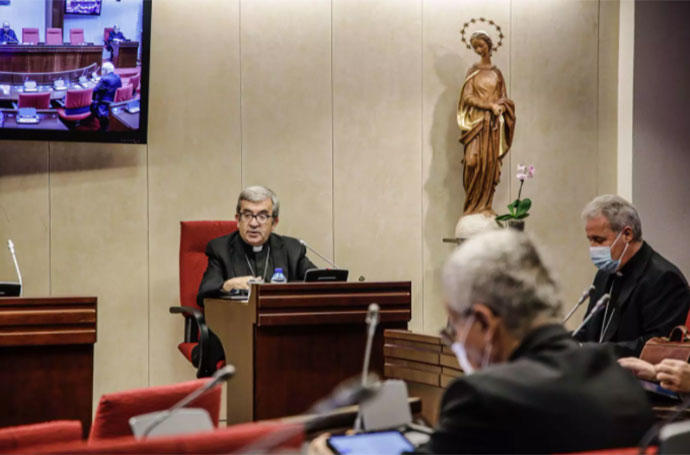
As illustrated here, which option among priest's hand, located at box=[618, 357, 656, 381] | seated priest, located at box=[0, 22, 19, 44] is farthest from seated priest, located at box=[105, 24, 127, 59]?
priest's hand, located at box=[618, 357, 656, 381]

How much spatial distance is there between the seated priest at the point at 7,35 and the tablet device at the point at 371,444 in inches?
151

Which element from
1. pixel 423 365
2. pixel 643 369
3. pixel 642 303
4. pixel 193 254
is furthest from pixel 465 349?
pixel 193 254

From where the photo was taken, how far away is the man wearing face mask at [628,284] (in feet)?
11.2

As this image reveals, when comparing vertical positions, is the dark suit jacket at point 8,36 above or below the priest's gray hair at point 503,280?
above

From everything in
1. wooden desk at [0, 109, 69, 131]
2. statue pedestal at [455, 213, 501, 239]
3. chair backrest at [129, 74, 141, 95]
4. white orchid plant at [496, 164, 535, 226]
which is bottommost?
statue pedestal at [455, 213, 501, 239]

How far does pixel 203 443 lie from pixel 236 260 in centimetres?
354

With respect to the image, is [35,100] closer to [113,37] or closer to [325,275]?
[113,37]

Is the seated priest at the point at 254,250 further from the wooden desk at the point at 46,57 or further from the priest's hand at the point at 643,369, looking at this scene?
the priest's hand at the point at 643,369

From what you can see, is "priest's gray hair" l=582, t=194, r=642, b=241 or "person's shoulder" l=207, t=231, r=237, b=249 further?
"person's shoulder" l=207, t=231, r=237, b=249

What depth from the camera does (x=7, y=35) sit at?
15.8 feet

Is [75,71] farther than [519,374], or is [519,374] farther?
[75,71]

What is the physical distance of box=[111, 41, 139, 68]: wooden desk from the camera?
504 centimetres

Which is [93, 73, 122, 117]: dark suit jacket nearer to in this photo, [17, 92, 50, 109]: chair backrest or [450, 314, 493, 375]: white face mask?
[17, 92, 50, 109]: chair backrest

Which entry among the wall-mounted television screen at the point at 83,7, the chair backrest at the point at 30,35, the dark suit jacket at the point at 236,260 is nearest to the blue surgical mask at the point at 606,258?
the dark suit jacket at the point at 236,260
